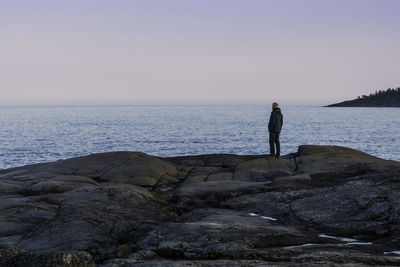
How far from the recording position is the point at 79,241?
1172cm

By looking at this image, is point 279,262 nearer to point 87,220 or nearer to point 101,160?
point 87,220

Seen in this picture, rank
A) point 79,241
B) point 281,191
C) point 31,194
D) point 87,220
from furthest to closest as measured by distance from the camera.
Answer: point 31,194 < point 281,191 < point 87,220 < point 79,241

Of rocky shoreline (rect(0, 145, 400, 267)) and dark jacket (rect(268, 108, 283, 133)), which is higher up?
dark jacket (rect(268, 108, 283, 133))

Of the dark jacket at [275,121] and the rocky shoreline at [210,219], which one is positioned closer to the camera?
the rocky shoreline at [210,219]

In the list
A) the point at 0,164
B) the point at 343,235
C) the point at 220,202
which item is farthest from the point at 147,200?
the point at 0,164

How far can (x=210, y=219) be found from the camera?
1285 cm

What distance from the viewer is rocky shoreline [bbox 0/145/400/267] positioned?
9.32m

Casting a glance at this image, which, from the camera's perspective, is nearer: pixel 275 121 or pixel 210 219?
pixel 210 219

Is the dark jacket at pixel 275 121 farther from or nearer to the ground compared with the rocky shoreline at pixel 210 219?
farther from the ground

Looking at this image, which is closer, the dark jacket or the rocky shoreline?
the rocky shoreline

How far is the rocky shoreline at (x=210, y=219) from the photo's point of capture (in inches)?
367

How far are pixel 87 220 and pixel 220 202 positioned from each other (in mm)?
5313

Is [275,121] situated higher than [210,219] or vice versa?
[275,121]

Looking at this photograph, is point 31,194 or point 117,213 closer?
point 117,213
